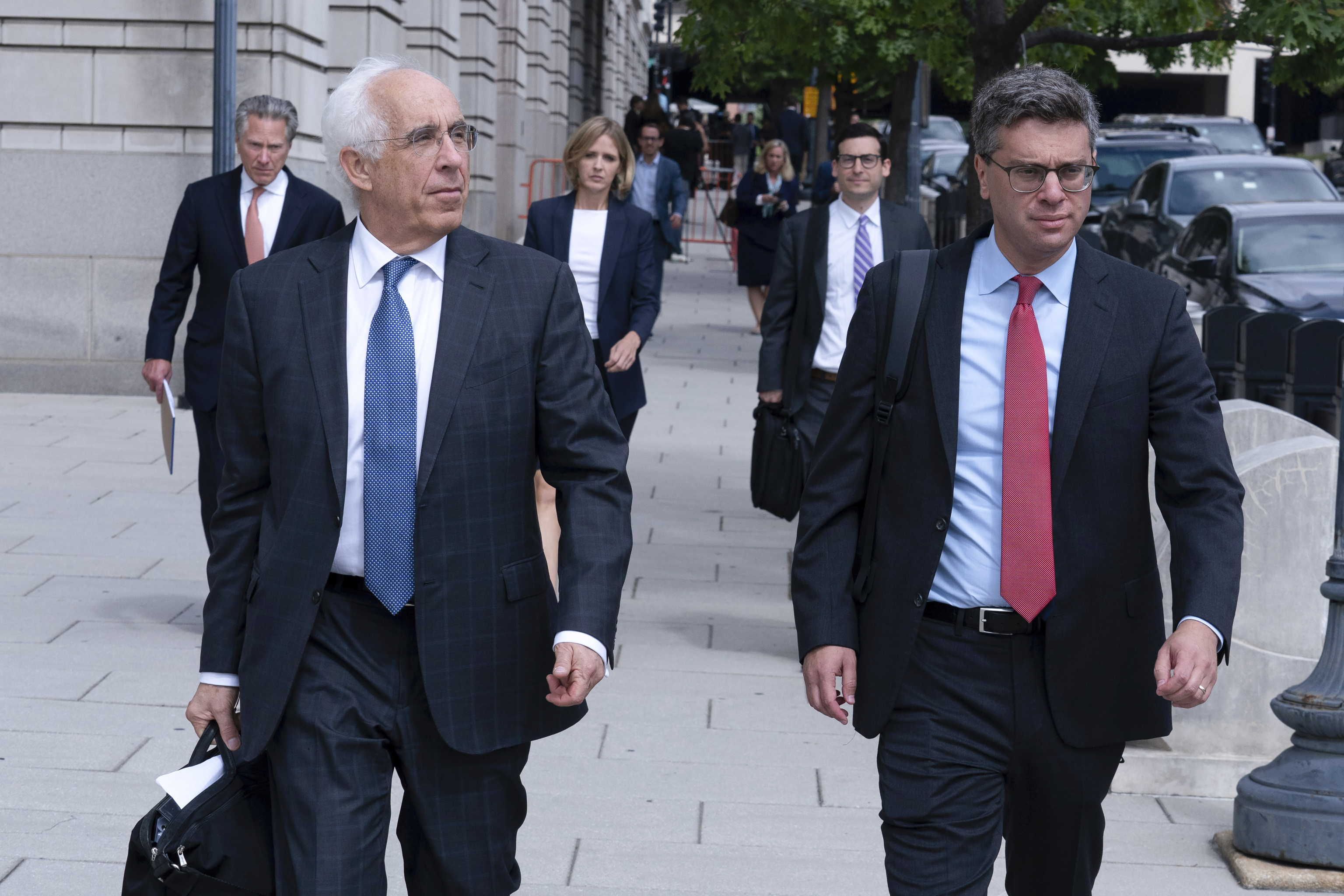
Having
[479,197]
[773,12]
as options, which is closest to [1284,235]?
[773,12]

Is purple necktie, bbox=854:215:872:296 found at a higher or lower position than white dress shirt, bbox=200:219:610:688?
higher

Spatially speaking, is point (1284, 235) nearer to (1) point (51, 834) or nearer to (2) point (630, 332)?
(2) point (630, 332)

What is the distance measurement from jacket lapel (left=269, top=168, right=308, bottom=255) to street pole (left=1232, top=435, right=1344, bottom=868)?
372cm

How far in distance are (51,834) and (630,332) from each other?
3.32m

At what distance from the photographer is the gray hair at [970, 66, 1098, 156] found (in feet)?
9.71

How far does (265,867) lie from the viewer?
2.94 meters

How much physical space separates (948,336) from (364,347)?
3.39 feet

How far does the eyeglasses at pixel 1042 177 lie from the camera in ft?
9.70

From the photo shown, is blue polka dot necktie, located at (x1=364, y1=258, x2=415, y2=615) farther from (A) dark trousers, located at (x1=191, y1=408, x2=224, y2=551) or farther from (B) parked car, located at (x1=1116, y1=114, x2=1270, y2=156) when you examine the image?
(B) parked car, located at (x1=1116, y1=114, x2=1270, y2=156)

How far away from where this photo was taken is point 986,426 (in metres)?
3.01

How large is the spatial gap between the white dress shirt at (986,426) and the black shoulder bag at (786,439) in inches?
135

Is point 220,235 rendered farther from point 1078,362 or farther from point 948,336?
point 1078,362

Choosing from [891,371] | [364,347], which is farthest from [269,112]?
[891,371]

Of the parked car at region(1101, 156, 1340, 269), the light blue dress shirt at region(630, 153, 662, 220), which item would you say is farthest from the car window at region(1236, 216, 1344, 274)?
the light blue dress shirt at region(630, 153, 662, 220)
